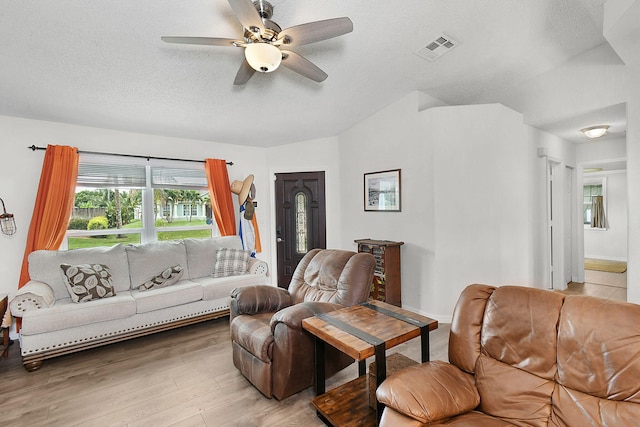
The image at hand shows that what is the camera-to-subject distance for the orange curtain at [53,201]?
10.7 feet

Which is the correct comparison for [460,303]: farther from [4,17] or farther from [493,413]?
[4,17]

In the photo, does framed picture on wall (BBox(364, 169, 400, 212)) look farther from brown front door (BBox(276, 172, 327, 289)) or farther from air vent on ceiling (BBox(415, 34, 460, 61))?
air vent on ceiling (BBox(415, 34, 460, 61))

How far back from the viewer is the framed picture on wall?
3959mm

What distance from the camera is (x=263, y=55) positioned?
1867mm

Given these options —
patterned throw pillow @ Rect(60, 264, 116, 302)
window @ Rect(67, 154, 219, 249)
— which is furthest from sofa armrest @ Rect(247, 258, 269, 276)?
patterned throw pillow @ Rect(60, 264, 116, 302)

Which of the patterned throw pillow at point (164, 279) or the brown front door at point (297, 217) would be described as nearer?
the patterned throw pillow at point (164, 279)

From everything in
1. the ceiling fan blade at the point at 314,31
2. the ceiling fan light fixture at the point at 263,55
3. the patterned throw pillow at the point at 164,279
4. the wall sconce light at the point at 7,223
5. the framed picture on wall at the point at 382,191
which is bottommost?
the patterned throw pillow at the point at 164,279

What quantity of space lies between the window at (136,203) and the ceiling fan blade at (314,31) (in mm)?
3037

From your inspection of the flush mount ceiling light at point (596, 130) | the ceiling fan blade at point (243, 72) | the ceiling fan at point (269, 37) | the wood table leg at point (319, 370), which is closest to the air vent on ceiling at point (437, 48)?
the ceiling fan at point (269, 37)

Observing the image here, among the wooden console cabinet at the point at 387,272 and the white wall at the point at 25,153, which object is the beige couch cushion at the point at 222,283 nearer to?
the wooden console cabinet at the point at 387,272

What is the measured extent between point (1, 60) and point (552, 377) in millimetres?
4257

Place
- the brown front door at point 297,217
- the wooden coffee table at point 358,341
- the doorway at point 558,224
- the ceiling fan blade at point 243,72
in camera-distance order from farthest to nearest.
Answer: the brown front door at point 297,217
the doorway at point 558,224
the ceiling fan blade at point 243,72
the wooden coffee table at point 358,341

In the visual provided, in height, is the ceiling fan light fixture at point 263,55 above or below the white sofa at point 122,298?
above

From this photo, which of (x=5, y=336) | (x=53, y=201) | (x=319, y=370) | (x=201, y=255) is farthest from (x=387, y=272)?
(x=5, y=336)
